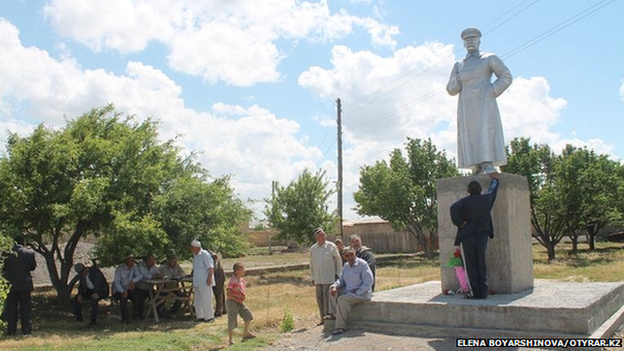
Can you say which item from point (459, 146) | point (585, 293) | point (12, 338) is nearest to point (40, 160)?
point (12, 338)

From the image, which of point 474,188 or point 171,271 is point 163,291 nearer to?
point 171,271

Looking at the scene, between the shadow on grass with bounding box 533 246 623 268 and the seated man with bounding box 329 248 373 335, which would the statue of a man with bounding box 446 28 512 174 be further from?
the shadow on grass with bounding box 533 246 623 268

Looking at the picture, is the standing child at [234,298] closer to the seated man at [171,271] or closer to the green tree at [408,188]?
the seated man at [171,271]

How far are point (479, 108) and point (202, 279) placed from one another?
6167mm

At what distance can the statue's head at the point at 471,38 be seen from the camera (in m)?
8.59

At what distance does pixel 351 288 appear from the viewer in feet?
26.3

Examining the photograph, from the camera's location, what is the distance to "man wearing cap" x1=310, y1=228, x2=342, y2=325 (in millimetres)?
9688

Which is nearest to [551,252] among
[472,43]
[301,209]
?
[301,209]

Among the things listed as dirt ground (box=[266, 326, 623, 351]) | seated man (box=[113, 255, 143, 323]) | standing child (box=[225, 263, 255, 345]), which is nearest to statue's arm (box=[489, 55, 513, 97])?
dirt ground (box=[266, 326, 623, 351])

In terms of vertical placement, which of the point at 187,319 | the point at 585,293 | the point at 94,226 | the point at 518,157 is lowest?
the point at 187,319

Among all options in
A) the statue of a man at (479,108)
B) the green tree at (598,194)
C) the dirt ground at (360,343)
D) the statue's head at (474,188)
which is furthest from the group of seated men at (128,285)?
the green tree at (598,194)

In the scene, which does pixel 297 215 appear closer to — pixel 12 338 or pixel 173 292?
pixel 173 292

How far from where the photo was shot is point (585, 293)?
746 centimetres

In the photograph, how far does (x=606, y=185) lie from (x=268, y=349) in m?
25.5
